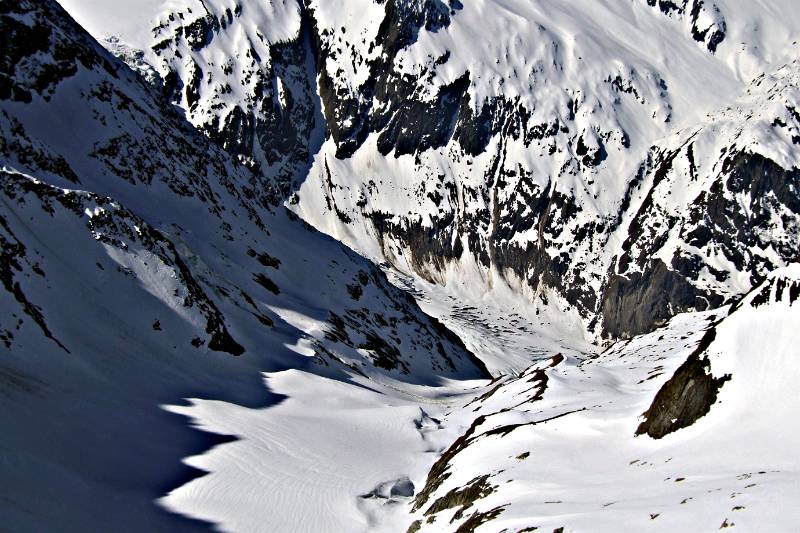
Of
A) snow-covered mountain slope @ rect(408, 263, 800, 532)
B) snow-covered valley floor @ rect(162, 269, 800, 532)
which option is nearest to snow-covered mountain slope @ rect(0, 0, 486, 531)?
snow-covered valley floor @ rect(162, 269, 800, 532)

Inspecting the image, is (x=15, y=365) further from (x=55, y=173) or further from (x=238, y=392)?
(x=55, y=173)

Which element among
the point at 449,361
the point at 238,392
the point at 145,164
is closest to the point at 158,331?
the point at 238,392

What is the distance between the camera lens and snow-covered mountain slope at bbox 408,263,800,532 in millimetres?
22641

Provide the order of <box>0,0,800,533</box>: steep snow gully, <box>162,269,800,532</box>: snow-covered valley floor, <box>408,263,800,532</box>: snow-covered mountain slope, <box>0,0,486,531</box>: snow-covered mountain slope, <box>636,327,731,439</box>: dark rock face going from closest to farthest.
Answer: <box>408,263,800,532</box>: snow-covered mountain slope
<box>162,269,800,532</box>: snow-covered valley floor
<box>0,0,800,533</box>: steep snow gully
<box>636,327,731,439</box>: dark rock face
<box>0,0,486,531</box>: snow-covered mountain slope

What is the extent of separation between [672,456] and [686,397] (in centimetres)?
352

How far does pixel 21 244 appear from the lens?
180 feet

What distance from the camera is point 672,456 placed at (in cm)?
2986

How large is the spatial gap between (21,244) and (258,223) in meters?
56.2

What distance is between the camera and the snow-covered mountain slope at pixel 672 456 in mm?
22641

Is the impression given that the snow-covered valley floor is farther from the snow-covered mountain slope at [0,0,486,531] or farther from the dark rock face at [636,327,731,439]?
the snow-covered mountain slope at [0,0,486,531]

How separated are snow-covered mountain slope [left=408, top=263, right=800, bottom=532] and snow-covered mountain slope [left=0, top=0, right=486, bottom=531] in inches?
615

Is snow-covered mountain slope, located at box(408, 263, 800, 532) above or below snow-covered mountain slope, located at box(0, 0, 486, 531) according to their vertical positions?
below

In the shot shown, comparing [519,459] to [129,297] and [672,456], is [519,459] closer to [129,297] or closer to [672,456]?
[672,456]

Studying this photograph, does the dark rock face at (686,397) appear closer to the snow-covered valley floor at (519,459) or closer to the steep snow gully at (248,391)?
the steep snow gully at (248,391)
